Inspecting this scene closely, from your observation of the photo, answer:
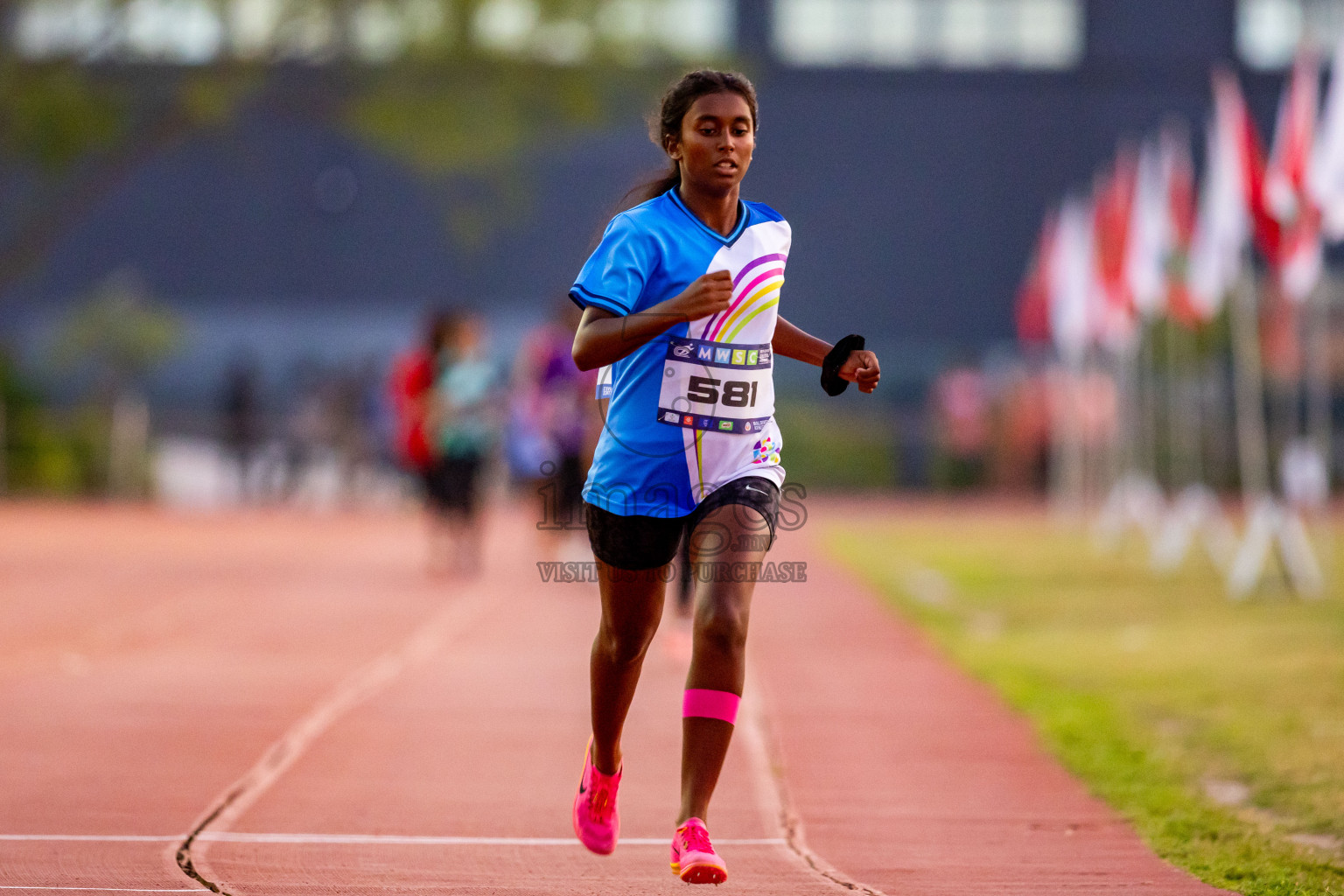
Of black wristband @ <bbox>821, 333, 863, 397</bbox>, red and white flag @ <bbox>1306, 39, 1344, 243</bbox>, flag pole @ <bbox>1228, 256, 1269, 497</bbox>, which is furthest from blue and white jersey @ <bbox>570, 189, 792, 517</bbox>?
flag pole @ <bbox>1228, 256, 1269, 497</bbox>

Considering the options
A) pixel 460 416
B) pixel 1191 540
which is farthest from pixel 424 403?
pixel 1191 540

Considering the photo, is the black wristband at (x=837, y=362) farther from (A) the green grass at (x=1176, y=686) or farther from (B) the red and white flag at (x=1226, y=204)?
(B) the red and white flag at (x=1226, y=204)

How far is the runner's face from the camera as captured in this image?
14.5 ft

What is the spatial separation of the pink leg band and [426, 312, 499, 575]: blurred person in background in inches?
410

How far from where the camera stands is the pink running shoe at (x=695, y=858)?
4.23 metres

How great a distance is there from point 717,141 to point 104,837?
266 cm

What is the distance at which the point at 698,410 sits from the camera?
441cm

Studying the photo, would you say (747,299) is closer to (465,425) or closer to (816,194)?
(465,425)

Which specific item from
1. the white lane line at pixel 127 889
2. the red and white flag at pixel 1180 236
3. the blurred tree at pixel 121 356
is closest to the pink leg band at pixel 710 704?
the white lane line at pixel 127 889

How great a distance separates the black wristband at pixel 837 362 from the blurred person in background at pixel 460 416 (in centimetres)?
1019

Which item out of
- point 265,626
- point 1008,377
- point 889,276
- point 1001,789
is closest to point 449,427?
point 265,626

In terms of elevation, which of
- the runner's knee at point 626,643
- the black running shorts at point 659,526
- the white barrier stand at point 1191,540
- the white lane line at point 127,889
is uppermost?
the black running shorts at point 659,526

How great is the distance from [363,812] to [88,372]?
1288 inches

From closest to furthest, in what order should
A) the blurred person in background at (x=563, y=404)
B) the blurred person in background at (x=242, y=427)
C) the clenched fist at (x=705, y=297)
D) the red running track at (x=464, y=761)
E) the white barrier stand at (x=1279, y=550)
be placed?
the clenched fist at (x=705, y=297) → the red running track at (x=464, y=761) → the blurred person in background at (x=563, y=404) → the white barrier stand at (x=1279, y=550) → the blurred person in background at (x=242, y=427)
